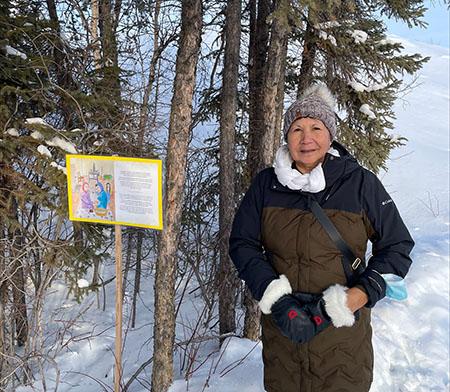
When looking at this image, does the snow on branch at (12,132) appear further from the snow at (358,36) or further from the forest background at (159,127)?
the snow at (358,36)

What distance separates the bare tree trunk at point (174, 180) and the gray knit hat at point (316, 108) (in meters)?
1.36

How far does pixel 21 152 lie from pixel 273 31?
3234mm

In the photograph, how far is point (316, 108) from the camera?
7.75 ft

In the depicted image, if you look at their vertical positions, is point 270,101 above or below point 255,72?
below

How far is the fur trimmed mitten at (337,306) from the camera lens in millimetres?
2148

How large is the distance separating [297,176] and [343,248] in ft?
1.42

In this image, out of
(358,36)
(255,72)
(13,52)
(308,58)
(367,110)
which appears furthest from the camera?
(255,72)

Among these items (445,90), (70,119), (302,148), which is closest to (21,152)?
(70,119)

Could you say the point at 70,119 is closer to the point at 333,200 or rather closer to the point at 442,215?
the point at 333,200

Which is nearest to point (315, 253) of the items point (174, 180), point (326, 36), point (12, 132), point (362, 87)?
point (174, 180)

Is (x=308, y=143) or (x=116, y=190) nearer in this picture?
(x=308, y=143)

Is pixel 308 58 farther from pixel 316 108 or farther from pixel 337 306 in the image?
pixel 337 306

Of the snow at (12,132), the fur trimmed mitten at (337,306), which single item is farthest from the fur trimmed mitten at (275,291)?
the snow at (12,132)

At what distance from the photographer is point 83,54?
18.7ft
